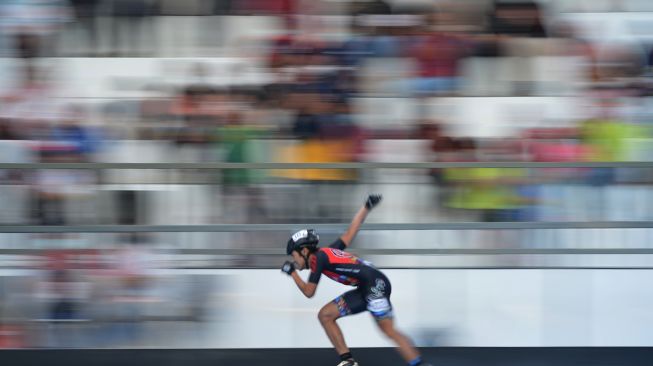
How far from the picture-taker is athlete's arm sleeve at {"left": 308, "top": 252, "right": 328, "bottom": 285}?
19.0 feet

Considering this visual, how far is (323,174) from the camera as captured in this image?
667cm

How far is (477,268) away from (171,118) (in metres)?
2.62

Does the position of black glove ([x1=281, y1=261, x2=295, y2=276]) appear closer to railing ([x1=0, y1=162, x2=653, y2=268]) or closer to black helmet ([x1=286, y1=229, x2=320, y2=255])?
black helmet ([x1=286, y1=229, x2=320, y2=255])

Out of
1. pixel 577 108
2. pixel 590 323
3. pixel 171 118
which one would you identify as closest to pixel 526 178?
pixel 577 108

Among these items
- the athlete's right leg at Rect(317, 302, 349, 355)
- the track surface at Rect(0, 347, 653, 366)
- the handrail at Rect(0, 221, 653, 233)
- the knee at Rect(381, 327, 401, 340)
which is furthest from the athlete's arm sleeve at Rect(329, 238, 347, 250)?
the track surface at Rect(0, 347, 653, 366)

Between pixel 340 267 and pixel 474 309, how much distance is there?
4.06 ft

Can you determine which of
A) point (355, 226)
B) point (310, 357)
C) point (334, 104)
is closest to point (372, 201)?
point (355, 226)

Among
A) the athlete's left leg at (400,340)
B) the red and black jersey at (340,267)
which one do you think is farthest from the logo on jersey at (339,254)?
the athlete's left leg at (400,340)

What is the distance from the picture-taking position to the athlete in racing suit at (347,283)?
583 cm

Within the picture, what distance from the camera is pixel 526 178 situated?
21.8 feet

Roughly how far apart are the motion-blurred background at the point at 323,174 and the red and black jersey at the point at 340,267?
23.5 inches

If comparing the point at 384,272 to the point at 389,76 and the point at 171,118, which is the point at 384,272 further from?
the point at 171,118

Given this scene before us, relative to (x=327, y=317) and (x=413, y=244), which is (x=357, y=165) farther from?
(x=327, y=317)

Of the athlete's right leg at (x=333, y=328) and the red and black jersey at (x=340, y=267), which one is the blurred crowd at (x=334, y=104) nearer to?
the red and black jersey at (x=340, y=267)
